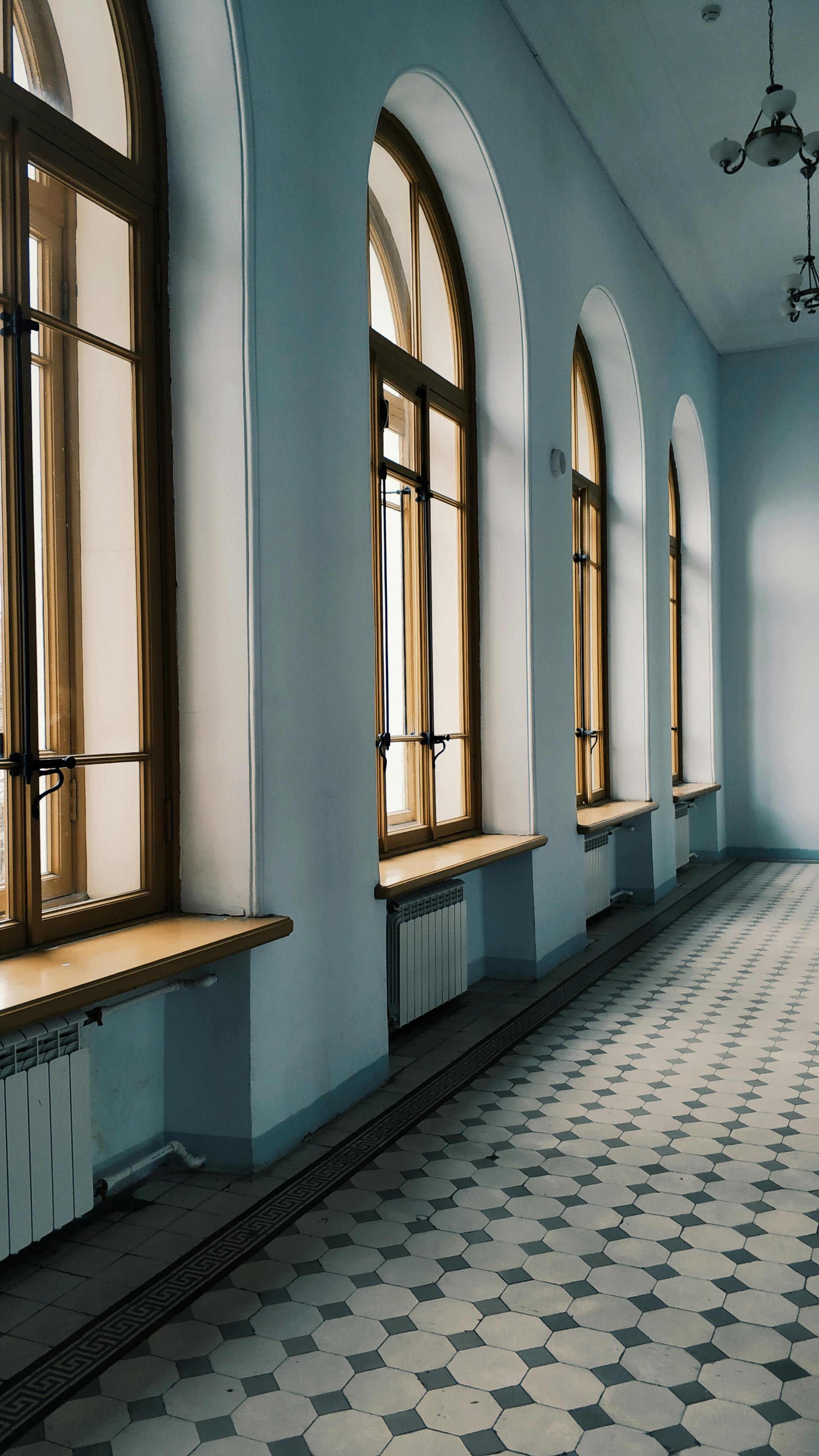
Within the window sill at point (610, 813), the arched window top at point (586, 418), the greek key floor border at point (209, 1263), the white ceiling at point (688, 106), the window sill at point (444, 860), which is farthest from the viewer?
the arched window top at point (586, 418)

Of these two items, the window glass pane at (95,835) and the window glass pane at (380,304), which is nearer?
the window glass pane at (95,835)

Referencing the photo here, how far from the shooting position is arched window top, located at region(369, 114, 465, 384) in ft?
19.5

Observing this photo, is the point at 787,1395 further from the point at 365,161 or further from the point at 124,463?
the point at 365,161

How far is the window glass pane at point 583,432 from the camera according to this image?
9.21m

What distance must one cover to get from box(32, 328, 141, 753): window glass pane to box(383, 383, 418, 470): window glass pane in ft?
6.64

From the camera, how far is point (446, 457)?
6.69 m

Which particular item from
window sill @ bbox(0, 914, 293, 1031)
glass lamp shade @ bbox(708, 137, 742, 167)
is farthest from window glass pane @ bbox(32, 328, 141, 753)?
glass lamp shade @ bbox(708, 137, 742, 167)

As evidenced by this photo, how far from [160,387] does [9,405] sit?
782 mm

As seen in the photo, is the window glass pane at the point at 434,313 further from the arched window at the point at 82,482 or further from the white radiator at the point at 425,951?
the white radiator at the point at 425,951

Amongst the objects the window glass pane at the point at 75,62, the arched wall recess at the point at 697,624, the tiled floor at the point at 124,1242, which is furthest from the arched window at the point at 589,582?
the window glass pane at the point at 75,62

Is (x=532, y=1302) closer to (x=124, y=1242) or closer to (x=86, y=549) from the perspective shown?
(x=124, y=1242)

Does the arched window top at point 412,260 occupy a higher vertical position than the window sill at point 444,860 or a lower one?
higher

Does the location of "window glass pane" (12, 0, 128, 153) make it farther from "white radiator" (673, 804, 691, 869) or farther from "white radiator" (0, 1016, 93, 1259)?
"white radiator" (673, 804, 691, 869)

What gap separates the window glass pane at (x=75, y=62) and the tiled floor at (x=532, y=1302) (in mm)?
3717
